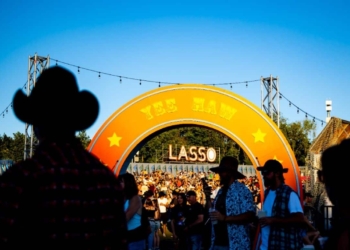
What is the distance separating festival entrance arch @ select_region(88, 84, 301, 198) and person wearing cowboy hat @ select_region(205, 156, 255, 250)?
4.95 metres

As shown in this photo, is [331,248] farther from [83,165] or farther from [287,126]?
[287,126]

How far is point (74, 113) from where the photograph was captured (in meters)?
2.08

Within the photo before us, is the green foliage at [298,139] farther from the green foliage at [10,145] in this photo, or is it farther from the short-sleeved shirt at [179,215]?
the short-sleeved shirt at [179,215]

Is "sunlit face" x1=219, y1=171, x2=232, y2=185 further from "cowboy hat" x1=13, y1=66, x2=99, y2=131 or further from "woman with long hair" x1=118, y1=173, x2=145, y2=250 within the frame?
"cowboy hat" x1=13, y1=66, x2=99, y2=131

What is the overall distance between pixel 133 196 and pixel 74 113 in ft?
13.3

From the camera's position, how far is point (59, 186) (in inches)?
72.8

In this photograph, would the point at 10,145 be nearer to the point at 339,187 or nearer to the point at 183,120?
the point at 183,120

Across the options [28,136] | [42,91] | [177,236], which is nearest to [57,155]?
[42,91]

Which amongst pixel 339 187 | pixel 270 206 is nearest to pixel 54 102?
pixel 339 187

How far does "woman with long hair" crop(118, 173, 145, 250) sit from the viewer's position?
5.92 m

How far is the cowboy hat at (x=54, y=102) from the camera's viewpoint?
6.64ft

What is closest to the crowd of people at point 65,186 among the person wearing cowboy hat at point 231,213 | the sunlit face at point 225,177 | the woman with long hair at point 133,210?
the person wearing cowboy hat at point 231,213

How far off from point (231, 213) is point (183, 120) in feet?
18.1

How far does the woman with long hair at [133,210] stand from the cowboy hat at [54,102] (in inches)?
153
